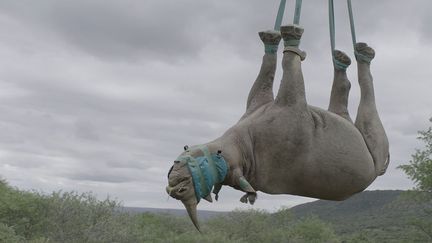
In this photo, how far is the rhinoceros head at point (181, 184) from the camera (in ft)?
11.7

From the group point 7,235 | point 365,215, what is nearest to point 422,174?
point 7,235

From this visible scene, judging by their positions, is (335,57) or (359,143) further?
(335,57)

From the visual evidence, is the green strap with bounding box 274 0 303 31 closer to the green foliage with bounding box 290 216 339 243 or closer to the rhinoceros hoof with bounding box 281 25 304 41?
the rhinoceros hoof with bounding box 281 25 304 41

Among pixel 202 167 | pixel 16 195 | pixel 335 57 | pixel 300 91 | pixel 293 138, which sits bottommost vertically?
pixel 202 167

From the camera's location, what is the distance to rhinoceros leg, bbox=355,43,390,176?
4387mm

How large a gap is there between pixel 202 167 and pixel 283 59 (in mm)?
941

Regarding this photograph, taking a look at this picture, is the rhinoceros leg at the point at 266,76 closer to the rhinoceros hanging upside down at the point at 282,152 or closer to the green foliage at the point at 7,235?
the rhinoceros hanging upside down at the point at 282,152

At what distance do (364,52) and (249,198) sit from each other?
164cm

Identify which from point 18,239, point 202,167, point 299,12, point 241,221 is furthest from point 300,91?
point 241,221

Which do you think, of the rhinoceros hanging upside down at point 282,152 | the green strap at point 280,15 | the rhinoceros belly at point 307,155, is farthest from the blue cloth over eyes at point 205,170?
the green strap at point 280,15

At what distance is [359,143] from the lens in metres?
4.21

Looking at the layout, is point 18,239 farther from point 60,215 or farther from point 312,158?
point 312,158

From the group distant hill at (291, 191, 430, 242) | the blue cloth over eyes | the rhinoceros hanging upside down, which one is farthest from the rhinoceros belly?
distant hill at (291, 191, 430, 242)

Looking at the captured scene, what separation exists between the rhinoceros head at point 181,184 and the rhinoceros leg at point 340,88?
59.7 inches
